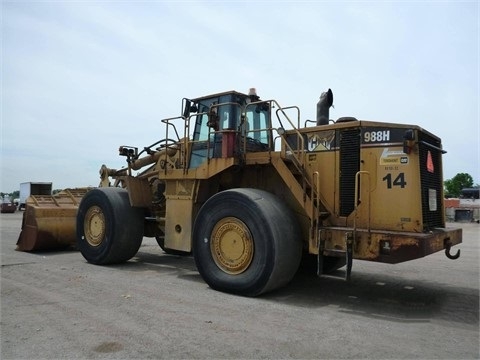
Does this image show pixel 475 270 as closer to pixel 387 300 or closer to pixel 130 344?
pixel 387 300

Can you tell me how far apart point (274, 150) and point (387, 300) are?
287cm

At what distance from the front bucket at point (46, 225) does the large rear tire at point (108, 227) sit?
5.01 feet

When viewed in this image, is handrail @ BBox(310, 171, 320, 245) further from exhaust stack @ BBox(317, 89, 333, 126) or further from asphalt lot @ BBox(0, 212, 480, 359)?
exhaust stack @ BBox(317, 89, 333, 126)

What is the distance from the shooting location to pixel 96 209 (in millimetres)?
9297

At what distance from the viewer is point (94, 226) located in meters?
9.28

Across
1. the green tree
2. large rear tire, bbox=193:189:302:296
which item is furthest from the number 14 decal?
the green tree

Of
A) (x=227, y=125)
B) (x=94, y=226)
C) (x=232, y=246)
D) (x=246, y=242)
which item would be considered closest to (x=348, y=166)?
(x=246, y=242)

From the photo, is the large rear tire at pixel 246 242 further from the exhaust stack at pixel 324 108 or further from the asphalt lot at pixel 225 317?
the exhaust stack at pixel 324 108

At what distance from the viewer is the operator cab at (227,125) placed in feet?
24.0

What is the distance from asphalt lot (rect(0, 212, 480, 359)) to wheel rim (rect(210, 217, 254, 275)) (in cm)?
46

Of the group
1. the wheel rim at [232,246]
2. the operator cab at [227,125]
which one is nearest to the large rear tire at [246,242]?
the wheel rim at [232,246]

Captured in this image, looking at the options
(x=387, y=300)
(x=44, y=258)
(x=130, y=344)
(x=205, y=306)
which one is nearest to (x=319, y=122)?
(x=387, y=300)

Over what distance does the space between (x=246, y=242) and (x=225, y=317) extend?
4.74 ft

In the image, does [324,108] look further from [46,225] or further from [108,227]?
[46,225]
